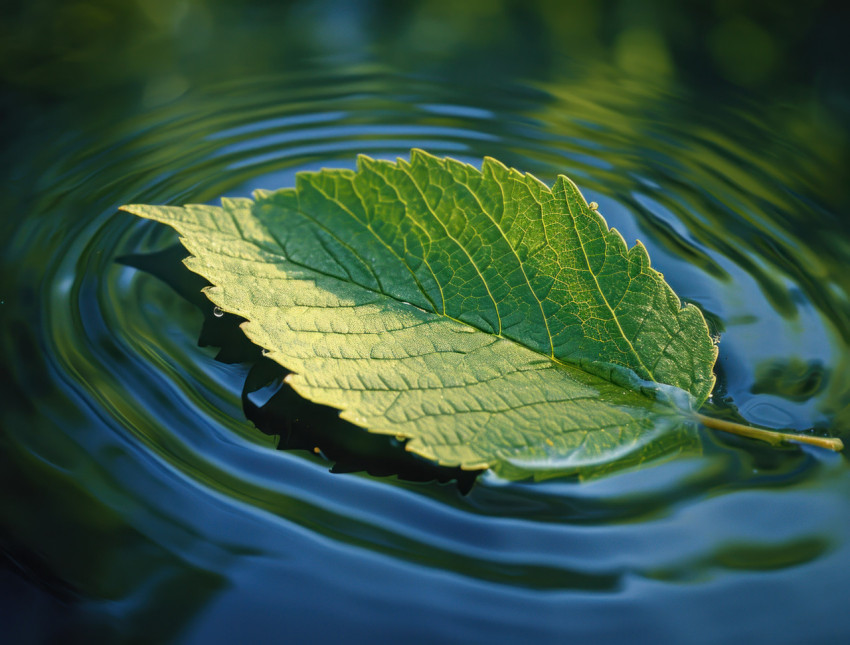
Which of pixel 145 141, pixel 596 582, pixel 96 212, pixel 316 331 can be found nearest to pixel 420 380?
pixel 316 331

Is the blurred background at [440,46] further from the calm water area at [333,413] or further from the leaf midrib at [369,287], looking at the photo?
the leaf midrib at [369,287]

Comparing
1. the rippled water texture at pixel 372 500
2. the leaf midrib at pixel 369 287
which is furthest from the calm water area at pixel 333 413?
the leaf midrib at pixel 369 287

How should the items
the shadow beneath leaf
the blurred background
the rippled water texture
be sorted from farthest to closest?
the blurred background < the shadow beneath leaf < the rippled water texture

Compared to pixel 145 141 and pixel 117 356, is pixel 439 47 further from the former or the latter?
pixel 117 356

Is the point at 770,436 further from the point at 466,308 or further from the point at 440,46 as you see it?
the point at 440,46

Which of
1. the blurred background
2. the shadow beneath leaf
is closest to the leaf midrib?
the shadow beneath leaf

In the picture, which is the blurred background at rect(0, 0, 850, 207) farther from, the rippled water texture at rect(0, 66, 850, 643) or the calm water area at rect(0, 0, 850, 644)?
the rippled water texture at rect(0, 66, 850, 643)

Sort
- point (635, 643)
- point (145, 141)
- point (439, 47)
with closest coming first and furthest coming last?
point (635, 643), point (145, 141), point (439, 47)
